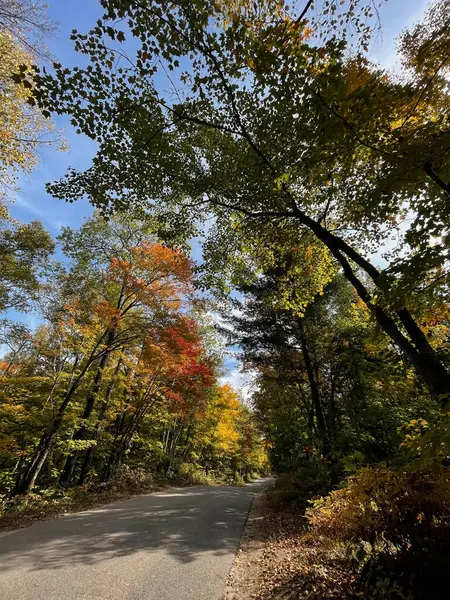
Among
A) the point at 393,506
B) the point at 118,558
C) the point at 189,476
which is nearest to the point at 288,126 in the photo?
the point at 393,506

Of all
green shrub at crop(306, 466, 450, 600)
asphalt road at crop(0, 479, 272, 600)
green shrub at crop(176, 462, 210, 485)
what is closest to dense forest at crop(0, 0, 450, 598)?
green shrub at crop(306, 466, 450, 600)

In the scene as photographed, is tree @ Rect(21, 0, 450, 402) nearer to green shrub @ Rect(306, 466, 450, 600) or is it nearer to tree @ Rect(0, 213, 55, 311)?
green shrub @ Rect(306, 466, 450, 600)

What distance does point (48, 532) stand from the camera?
543cm

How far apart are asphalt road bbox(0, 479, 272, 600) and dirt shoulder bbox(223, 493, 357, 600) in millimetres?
257

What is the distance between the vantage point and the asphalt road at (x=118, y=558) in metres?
3.37

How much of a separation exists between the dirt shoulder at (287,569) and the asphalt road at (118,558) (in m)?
0.26

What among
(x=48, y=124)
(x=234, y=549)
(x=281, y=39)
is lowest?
(x=234, y=549)

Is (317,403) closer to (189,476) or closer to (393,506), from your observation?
(393,506)

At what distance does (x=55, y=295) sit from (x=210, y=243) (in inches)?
339

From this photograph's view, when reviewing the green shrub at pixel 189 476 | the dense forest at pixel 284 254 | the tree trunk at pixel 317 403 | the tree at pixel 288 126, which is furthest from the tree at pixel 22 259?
the green shrub at pixel 189 476

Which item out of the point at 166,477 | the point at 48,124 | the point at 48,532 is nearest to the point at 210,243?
the point at 48,124

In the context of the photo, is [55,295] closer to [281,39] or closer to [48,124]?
[48,124]

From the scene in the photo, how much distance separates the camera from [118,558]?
A: 4.26 m

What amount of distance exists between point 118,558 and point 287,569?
260 cm
